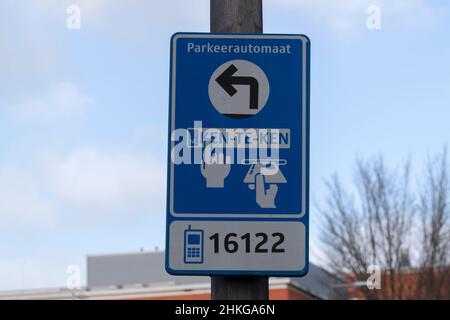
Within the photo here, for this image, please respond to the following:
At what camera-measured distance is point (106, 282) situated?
53.0 metres

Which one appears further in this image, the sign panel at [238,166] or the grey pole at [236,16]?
the grey pole at [236,16]

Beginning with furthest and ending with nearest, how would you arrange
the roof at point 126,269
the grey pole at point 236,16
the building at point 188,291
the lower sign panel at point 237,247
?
the roof at point 126,269
the building at point 188,291
the grey pole at point 236,16
the lower sign panel at point 237,247

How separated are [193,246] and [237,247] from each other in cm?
21

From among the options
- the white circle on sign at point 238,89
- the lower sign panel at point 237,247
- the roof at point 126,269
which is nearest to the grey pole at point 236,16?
the white circle on sign at point 238,89

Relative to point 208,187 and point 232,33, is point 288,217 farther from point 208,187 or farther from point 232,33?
point 232,33

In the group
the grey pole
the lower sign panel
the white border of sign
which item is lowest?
the lower sign panel

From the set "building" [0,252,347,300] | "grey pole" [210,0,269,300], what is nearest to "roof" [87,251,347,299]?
"building" [0,252,347,300]

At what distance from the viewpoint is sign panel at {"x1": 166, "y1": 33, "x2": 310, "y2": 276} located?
4.49 meters

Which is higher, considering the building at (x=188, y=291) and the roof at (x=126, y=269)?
the building at (x=188, y=291)

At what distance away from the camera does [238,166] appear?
4508 millimetres

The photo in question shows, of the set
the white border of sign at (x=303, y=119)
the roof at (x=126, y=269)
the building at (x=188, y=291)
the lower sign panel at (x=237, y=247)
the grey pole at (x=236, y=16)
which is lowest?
the roof at (x=126, y=269)

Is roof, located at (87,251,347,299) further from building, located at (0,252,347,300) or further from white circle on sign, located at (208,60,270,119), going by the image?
white circle on sign, located at (208,60,270,119)

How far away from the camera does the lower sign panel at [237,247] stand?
447cm

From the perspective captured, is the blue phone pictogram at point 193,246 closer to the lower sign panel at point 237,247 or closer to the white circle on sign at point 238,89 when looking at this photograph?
the lower sign panel at point 237,247
